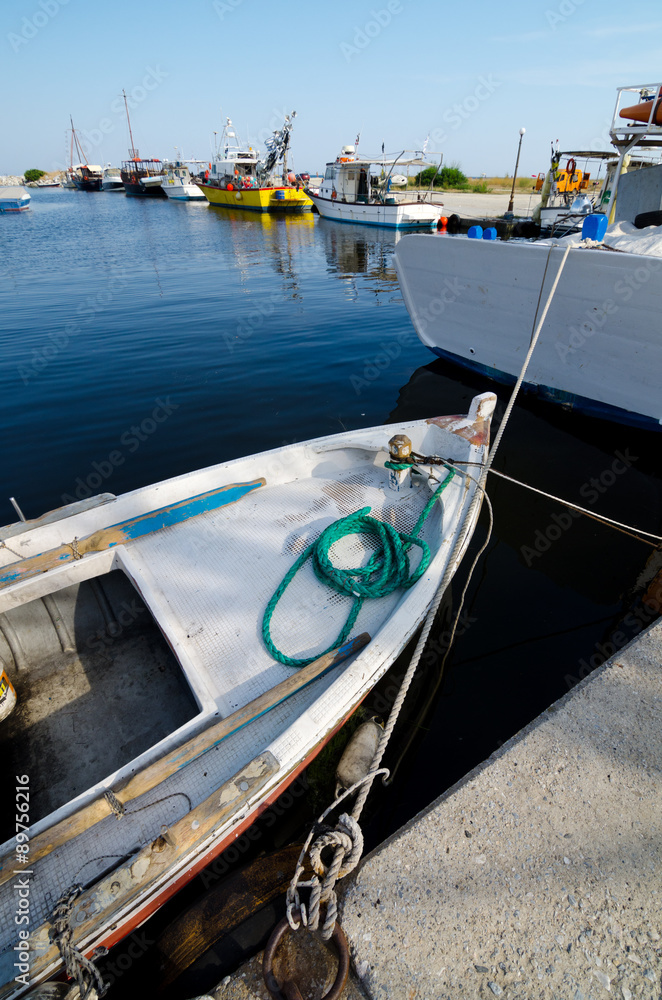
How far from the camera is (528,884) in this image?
2.04 metres

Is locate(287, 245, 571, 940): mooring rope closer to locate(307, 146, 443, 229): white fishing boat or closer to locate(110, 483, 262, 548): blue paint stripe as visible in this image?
locate(110, 483, 262, 548): blue paint stripe

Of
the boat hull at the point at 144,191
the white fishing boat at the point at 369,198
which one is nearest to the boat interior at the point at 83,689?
the white fishing boat at the point at 369,198

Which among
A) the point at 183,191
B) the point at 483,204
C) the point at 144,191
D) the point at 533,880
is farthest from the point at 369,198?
the point at 144,191

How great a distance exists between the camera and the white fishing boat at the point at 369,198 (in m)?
30.1

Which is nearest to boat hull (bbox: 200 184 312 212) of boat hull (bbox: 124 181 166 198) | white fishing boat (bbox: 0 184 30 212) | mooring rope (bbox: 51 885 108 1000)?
white fishing boat (bbox: 0 184 30 212)

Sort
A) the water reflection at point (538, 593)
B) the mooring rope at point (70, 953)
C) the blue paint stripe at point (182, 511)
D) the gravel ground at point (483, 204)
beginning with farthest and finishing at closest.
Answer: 1. the gravel ground at point (483, 204)
2. the blue paint stripe at point (182, 511)
3. the water reflection at point (538, 593)
4. the mooring rope at point (70, 953)

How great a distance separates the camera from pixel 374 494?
14.2 ft

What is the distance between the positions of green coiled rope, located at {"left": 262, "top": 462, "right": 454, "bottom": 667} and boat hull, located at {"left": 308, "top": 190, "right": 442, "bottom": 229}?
106ft

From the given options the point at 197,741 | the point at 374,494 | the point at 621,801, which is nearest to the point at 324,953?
the point at 197,741

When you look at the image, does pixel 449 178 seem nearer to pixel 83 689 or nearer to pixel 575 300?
pixel 575 300

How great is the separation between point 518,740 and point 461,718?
94 centimetres

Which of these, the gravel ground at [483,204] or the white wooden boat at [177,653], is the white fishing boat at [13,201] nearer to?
the gravel ground at [483,204]

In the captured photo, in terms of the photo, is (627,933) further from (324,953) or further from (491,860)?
(324,953)

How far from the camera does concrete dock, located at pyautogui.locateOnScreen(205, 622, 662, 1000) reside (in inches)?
71.3
